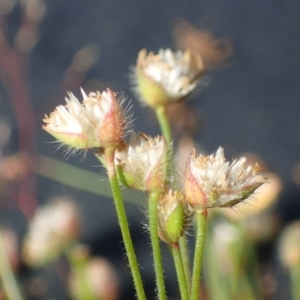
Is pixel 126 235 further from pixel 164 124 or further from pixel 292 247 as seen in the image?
pixel 292 247

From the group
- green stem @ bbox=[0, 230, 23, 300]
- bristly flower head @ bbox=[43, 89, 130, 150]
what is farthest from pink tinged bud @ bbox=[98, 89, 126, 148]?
green stem @ bbox=[0, 230, 23, 300]

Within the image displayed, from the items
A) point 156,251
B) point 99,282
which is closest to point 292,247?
point 99,282

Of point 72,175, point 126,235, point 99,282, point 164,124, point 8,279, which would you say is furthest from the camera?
point 72,175

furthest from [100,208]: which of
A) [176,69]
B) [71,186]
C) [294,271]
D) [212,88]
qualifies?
[176,69]

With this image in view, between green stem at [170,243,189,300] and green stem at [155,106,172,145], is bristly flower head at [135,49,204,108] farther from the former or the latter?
green stem at [170,243,189,300]

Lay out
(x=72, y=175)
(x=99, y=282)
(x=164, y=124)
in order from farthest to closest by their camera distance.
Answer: (x=72, y=175), (x=99, y=282), (x=164, y=124)

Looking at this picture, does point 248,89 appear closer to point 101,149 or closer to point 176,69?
point 176,69

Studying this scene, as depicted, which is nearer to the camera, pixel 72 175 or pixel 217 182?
pixel 217 182
